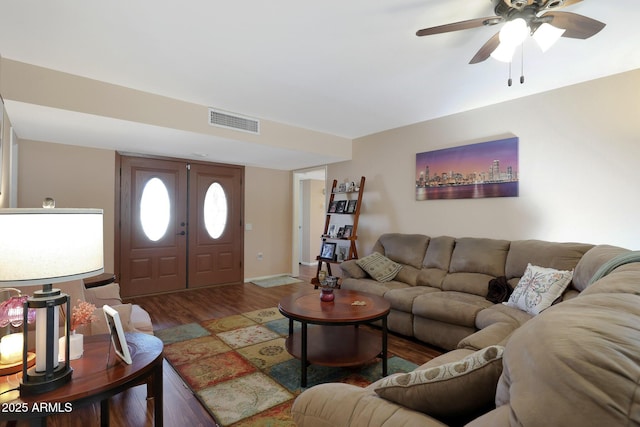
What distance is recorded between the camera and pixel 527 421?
55 centimetres

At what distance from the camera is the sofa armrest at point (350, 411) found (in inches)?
37.2

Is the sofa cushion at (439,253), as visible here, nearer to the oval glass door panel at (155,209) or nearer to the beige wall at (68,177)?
the oval glass door panel at (155,209)

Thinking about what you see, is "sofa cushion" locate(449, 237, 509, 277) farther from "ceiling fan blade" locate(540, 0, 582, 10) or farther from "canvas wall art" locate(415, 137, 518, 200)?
"ceiling fan blade" locate(540, 0, 582, 10)

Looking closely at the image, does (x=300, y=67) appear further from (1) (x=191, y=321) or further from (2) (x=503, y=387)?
(1) (x=191, y=321)

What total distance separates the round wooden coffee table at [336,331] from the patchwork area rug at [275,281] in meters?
2.66

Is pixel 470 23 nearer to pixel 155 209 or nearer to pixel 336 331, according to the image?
pixel 336 331

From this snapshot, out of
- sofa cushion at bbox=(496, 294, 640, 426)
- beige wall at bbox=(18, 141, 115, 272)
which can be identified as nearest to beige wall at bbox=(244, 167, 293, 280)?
beige wall at bbox=(18, 141, 115, 272)

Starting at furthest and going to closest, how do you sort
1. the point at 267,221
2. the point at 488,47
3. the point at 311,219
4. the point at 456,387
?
the point at 311,219 → the point at 267,221 → the point at 488,47 → the point at 456,387

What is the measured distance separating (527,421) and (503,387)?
205 millimetres

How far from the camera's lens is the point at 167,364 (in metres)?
2.56

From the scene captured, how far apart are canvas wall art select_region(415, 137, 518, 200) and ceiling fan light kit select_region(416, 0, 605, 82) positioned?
1.69 meters

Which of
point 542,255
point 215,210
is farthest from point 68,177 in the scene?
point 542,255

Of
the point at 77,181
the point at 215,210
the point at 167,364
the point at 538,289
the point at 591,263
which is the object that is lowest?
the point at 167,364

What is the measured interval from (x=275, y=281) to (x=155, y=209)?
7.85 ft
